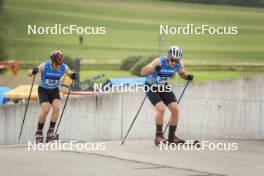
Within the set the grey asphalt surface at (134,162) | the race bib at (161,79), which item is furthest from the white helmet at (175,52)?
the grey asphalt surface at (134,162)

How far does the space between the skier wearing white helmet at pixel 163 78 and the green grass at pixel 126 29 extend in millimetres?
15964

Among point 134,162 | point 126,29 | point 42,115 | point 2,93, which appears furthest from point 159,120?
point 126,29

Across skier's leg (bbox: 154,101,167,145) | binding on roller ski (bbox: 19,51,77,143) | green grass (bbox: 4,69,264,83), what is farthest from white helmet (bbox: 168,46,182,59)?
green grass (bbox: 4,69,264,83)

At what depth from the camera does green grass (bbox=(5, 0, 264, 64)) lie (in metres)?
35.0

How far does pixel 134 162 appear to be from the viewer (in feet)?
48.5

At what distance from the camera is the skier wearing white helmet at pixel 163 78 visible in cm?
1677

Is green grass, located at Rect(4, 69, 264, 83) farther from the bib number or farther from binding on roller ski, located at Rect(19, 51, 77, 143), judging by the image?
the bib number

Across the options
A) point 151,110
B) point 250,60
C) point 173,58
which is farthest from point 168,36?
point 173,58

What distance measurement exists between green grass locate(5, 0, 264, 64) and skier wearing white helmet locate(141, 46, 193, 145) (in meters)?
16.0

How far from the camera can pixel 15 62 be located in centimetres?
4472

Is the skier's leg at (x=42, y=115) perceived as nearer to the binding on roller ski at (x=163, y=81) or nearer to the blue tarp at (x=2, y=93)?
the binding on roller ski at (x=163, y=81)

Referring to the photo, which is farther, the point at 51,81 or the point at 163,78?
the point at 51,81

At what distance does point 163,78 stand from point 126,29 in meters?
25.5

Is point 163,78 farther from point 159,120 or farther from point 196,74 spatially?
point 196,74
